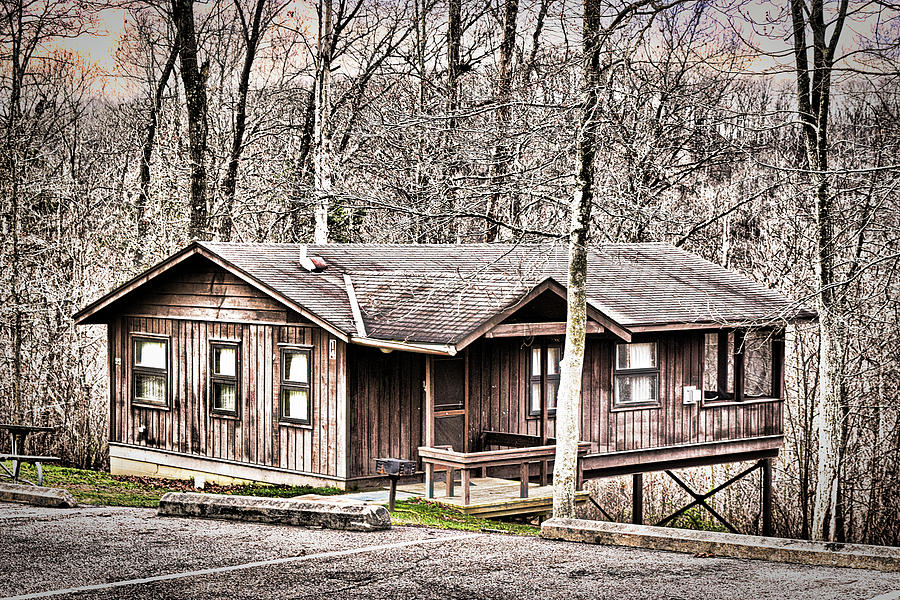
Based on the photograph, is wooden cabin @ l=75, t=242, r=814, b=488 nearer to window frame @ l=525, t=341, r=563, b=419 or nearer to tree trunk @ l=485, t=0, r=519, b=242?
window frame @ l=525, t=341, r=563, b=419

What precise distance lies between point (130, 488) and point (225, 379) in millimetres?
2585

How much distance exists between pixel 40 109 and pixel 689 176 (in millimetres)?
17765

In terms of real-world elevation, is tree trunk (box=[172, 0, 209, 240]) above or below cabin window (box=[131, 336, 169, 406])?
above

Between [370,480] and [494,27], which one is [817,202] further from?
[494,27]

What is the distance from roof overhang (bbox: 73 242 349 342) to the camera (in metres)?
17.7

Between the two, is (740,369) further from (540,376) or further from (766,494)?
(540,376)

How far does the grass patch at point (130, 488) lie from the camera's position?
16.4 metres

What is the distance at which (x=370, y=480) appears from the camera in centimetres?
1831

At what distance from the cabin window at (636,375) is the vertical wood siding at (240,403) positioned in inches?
223

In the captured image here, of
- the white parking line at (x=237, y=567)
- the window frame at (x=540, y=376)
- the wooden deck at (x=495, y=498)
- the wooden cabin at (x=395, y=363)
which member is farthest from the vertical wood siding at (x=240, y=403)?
the white parking line at (x=237, y=567)

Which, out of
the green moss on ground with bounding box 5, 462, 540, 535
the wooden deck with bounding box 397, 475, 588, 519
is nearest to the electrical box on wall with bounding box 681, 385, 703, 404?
the wooden deck with bounding box 397, 475, 588, 519

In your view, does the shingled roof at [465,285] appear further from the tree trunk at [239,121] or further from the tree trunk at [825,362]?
the tree trunk at [239,121]

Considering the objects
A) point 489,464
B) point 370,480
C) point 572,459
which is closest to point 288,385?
point 370,480

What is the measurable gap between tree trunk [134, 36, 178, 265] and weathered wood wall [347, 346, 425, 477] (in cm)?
1399
